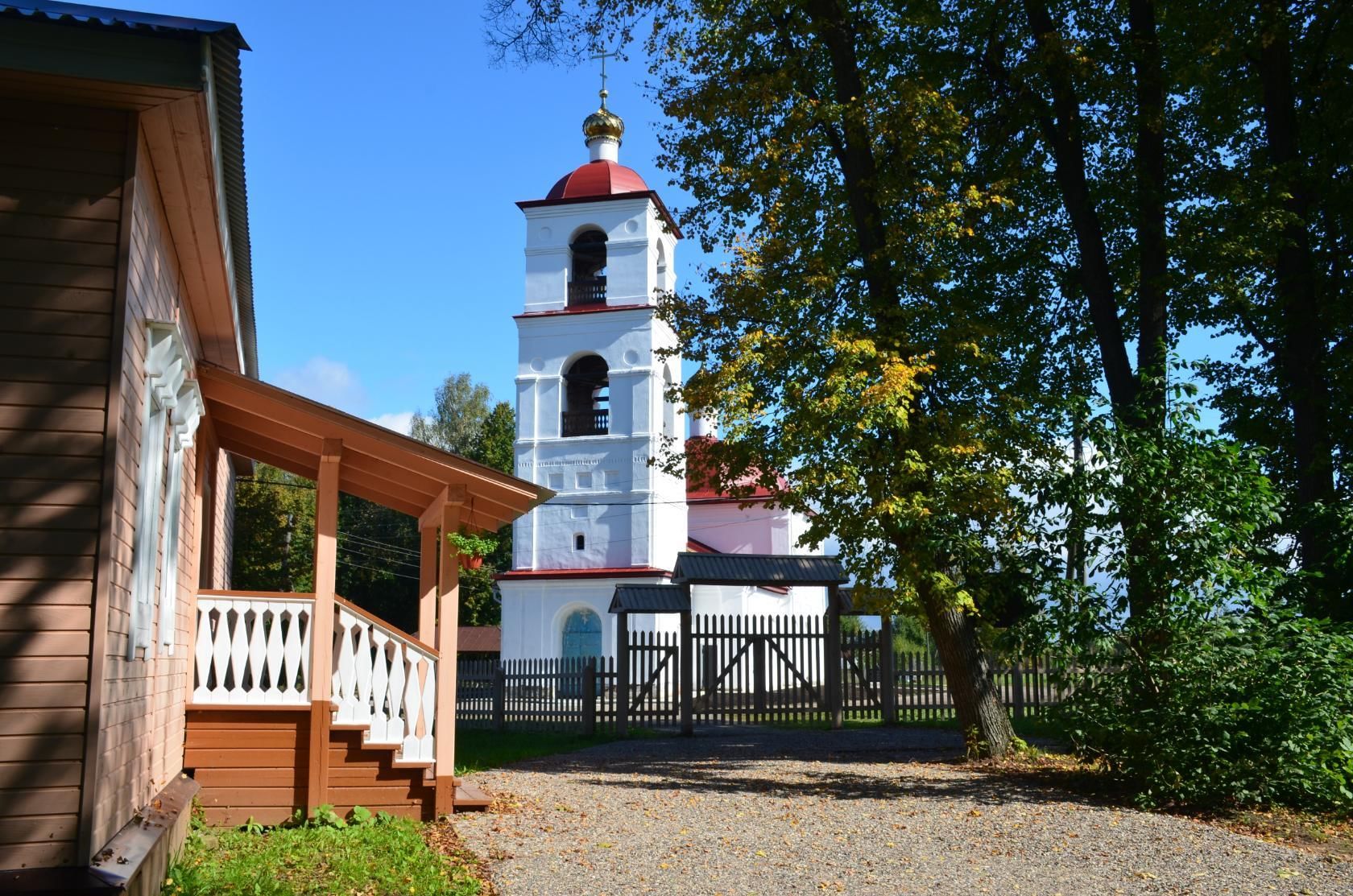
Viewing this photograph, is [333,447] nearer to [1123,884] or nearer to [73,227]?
[73,227]

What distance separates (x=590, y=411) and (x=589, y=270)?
502 cm

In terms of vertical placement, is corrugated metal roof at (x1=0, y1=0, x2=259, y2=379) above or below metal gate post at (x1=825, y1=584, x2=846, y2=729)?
above

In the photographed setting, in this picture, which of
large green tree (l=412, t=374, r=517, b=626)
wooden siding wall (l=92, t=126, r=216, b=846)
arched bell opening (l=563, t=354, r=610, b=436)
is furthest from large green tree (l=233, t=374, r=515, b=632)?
wooden siding wall (l=92, t=126, r=216, b=846)

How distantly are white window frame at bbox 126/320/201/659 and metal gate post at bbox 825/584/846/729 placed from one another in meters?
14.8

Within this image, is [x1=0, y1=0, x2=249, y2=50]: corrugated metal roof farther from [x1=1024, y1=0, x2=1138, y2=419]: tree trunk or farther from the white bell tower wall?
the white bell tower wall

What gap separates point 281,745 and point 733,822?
3684 millimetres

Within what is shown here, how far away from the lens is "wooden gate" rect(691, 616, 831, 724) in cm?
2069

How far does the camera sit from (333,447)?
378 inches

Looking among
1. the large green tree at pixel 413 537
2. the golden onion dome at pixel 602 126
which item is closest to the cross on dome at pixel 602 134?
the golden onion dome at pixel 602 126

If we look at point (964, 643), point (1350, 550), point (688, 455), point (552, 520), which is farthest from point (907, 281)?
point (552, 520)

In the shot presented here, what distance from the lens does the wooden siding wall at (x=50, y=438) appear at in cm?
524

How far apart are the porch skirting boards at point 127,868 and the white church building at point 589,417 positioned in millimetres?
31461

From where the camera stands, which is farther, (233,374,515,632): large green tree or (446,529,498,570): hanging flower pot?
(233,374,515,632): large green tree

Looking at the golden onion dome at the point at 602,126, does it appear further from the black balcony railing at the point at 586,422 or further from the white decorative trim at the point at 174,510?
the white decorative trim at the point at 174,510
